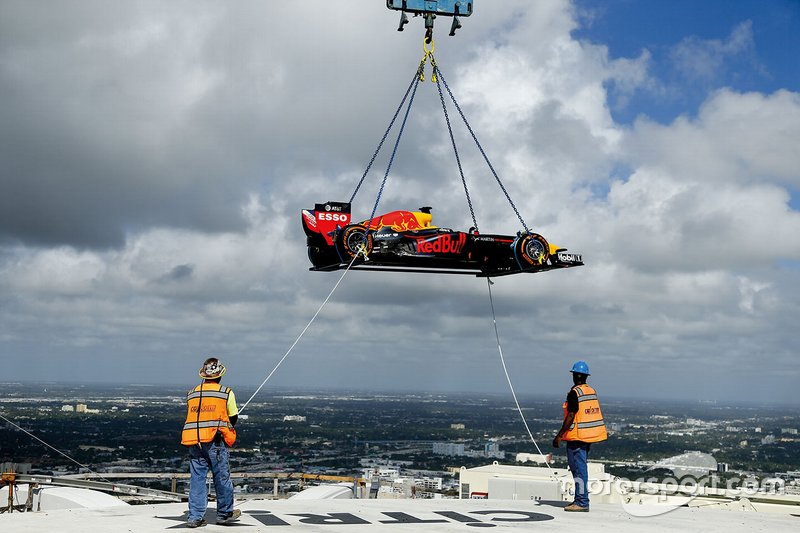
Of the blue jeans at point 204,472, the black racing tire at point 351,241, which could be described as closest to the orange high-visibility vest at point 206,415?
the blue jeans at point 204,472

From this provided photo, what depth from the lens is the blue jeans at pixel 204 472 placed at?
38.0 ft

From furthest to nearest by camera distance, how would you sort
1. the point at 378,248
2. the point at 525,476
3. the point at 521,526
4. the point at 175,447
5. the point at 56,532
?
1. the point at 175,447
2. the point at 525,476
3. the point at 378,248
4. the point at 521,526
5. the point at 56,532

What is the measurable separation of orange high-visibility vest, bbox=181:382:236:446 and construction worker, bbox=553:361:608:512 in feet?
16.5

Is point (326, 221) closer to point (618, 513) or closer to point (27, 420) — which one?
point (618, 513)

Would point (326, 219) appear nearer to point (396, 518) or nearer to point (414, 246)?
point (414, 246)

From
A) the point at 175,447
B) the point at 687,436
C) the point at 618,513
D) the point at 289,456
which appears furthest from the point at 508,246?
the point at 687,436

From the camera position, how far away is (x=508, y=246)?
18516mm

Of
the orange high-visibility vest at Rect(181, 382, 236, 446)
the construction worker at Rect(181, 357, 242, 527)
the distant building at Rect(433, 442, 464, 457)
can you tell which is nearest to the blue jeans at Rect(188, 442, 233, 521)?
the construction worker at Rect(181, 357, 242, 527)

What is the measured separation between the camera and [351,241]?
1739cm

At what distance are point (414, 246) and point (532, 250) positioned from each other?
2.66 metres

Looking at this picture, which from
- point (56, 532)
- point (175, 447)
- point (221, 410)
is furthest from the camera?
point (175, 447)

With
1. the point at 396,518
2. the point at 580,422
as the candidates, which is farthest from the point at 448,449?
the point at 396,518

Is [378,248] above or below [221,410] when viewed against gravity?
above

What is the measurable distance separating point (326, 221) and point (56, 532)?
8591mm
